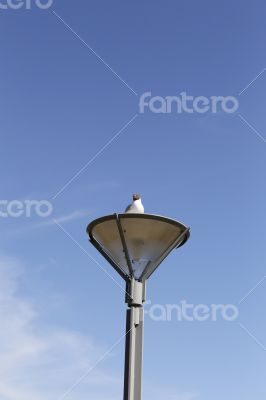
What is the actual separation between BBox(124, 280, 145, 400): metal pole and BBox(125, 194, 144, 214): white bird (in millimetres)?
806

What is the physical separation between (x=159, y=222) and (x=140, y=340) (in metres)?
1.35

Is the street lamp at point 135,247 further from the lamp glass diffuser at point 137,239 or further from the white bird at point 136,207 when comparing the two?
the white bird at point 136,207

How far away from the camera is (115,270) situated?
929cm

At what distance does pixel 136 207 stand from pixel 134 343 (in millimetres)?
1561

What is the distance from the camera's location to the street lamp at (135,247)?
29.4ft

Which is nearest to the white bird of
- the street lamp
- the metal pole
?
the street lamp

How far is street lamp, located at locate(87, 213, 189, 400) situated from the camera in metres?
8.95

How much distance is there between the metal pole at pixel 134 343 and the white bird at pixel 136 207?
0.81 m

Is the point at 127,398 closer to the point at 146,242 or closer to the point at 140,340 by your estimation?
the point at 140,340

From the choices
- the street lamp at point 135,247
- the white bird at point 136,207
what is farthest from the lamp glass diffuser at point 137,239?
the white bird at point 136,207

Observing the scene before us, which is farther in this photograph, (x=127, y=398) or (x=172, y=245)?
(x=172, y=245)

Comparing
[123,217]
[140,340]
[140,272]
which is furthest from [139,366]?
[123,217]

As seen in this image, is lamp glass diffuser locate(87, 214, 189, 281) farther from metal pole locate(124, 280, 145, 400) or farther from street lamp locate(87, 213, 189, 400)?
metal pole locate(124, 280, 145, 400)

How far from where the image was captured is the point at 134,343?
8773 mm
